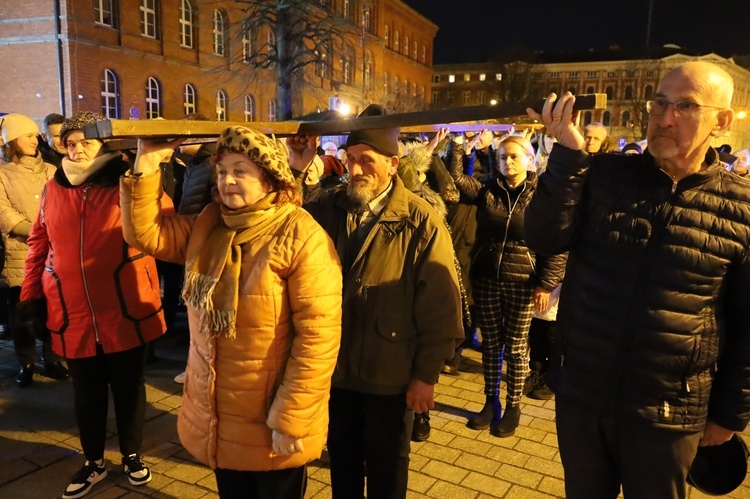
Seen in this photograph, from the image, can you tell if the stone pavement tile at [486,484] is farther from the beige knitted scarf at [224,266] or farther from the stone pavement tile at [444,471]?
the beige knitted scarf at [224,266]

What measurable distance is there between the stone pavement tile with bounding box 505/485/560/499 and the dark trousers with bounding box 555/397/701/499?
1179mm

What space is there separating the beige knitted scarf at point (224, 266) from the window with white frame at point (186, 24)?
1180 inches

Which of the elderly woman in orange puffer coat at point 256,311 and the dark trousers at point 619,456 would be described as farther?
the elderly woman in orange puffer coat at point 256,311

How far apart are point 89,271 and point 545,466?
316 centimetres

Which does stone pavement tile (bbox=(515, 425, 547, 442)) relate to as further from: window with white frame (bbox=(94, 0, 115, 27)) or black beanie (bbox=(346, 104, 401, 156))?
window with white frame (bbox=(94, 0, 115, 27))

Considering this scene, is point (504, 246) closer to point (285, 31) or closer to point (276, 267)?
point (276, 267)

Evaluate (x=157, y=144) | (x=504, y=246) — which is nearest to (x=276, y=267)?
(x=157, y=144)

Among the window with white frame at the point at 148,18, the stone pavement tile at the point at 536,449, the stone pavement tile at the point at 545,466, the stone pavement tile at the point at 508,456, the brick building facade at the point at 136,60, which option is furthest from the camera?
the window with white frame at the point at 148,18

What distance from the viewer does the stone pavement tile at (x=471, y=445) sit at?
13.4 feet

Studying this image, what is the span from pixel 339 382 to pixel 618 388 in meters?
1.30

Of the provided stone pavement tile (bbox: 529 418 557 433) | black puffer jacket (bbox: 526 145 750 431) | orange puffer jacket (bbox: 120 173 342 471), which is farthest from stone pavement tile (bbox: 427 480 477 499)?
black puffer jacket (bbox: 526 145 750 431)

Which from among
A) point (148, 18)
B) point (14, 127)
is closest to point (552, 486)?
point (14, 127)

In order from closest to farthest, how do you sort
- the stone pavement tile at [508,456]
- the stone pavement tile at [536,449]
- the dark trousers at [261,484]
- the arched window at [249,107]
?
the dark trousers at [261,484], the stone pavement tile at [508,456], the stone pavement tile at [536,449], the arched window at [249,107]

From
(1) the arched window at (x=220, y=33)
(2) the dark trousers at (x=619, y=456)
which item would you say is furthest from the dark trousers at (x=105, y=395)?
(1) the arched window at (x=220, y=33)
